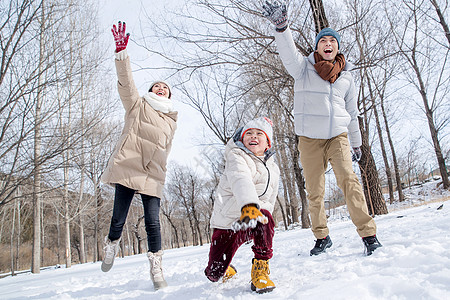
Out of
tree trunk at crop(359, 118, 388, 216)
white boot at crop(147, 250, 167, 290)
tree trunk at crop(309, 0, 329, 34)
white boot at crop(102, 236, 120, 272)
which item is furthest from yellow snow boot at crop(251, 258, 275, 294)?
tree trunk at crop(359, 118, 388, 216)

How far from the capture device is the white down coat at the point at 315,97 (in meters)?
2.53

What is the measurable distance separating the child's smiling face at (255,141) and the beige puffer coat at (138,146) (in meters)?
0.88

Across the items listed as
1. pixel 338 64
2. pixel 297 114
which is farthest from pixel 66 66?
pixel 338 64

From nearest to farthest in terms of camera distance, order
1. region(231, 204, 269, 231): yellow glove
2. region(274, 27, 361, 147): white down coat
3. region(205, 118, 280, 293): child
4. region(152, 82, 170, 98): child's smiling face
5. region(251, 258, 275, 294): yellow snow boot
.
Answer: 1. region(231, 204, 269, 231): yellow glove
2. region(251, 258, 275, 294): yellow snow boot
3. region(205, 118, 280, 293): child
4. region(274, 27, 361, 147): white down coat
5. region(152, 82, 170, 98): child's smiling face

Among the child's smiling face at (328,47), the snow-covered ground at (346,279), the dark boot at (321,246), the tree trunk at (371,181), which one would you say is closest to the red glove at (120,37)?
the child's smiling face at (328,47)

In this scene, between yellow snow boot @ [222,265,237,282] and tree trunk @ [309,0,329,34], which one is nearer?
yellow snow boot @ [222,265,237,282]

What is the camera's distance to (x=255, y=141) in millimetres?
2145

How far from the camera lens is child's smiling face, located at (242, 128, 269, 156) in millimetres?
2135

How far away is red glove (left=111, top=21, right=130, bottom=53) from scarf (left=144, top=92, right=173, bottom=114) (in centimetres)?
47

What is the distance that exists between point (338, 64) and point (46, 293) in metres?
3.47

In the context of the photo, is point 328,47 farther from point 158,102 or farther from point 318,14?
point 318,14

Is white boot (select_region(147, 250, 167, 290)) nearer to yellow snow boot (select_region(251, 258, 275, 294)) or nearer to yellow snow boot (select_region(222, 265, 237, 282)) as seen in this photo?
yellow snow boot (select_region(222, 265, 237, 282))

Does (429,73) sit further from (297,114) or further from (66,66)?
(66,66)

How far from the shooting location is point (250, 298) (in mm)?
1516
